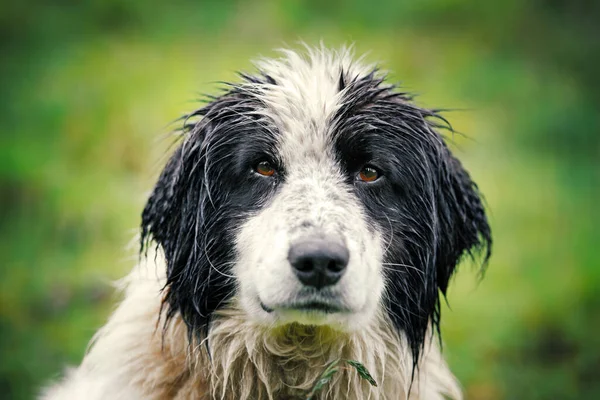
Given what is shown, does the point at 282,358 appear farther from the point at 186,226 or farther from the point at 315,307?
the point at 186,226

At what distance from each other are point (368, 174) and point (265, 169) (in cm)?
50

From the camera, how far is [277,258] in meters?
3.18

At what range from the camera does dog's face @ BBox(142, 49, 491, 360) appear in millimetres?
3455

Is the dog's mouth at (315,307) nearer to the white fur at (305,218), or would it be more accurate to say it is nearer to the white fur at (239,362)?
the white fur at (305,218)

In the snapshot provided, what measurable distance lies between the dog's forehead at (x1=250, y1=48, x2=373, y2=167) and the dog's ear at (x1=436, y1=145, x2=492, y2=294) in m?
0.66

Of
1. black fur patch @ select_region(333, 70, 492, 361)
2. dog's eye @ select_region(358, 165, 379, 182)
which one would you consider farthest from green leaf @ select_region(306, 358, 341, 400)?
dog's eye @ select_region(358, 165, 379, 182)

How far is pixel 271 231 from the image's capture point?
334 centimetres

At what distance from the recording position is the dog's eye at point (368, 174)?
3629 millimetres

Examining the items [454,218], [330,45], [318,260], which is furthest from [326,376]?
[330,45]

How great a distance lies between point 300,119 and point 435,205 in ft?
2.64

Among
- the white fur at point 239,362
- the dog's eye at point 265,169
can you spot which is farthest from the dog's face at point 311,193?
the white fur at point 239,362

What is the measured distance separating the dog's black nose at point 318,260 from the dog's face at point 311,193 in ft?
0.60

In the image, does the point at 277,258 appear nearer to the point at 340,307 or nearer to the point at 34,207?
the point at 340,307

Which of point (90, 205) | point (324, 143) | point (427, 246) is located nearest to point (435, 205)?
point (427, 246)
